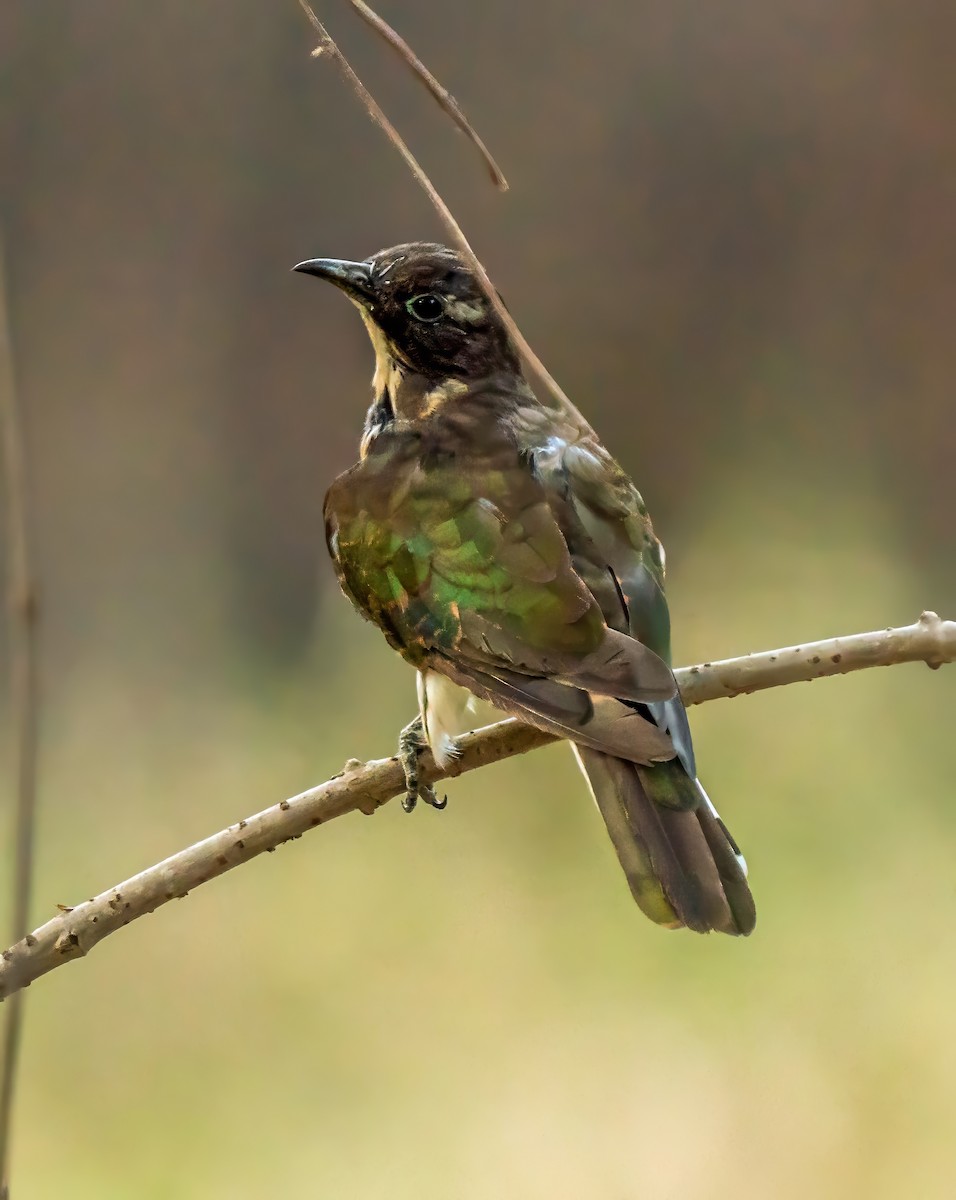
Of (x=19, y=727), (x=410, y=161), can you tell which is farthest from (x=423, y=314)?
(x=19, y=727)

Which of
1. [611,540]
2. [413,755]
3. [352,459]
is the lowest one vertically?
[413,755]

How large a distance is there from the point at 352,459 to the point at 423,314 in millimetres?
1705

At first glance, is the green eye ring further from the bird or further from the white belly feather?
the white belly feather

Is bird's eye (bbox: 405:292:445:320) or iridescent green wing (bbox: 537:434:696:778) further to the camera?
bird's eye (bbox: 405:292:445:320)

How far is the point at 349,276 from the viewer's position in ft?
4.48

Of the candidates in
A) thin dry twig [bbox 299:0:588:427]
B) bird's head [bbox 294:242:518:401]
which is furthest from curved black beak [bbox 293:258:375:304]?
thin dry twig [bbox 299:0:588:427]

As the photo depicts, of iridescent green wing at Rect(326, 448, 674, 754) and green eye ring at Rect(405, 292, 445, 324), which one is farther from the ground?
green eye ring at Rect(405, 292, 445, 324)

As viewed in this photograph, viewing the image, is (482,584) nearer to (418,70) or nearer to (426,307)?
(426,307)

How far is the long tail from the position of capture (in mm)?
1010

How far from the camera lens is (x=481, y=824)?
2588 millimetres

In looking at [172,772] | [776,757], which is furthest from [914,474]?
[172,772]

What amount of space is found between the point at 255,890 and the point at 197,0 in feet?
6.77

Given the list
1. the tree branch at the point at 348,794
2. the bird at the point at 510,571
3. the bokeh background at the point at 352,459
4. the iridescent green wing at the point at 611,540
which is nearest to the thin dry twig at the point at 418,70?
the bird at the point at 510,571

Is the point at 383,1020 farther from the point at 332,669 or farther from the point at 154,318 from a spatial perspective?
the point at 154,318
